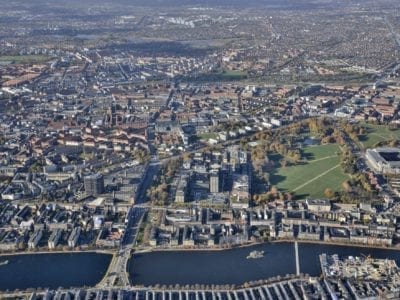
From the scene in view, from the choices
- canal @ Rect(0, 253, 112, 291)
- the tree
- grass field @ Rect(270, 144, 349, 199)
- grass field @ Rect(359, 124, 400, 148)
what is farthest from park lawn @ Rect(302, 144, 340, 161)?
canal @ Rect(0, 253, 112, 291)

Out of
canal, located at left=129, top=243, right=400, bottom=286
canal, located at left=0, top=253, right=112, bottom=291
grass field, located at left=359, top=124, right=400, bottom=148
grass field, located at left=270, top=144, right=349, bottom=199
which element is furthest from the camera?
grass field, located at left=359, top=124, right=400, bottom=148

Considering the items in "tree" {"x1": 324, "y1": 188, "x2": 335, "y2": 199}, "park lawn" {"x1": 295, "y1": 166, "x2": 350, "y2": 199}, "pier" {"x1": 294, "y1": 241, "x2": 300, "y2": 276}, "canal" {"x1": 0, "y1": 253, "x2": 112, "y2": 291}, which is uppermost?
"tree" {"x1": 324, "y1": 188, "x2": 335, "y2": 199}

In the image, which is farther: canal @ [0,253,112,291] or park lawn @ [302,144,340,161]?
park lawn @ [302,144,340,161]

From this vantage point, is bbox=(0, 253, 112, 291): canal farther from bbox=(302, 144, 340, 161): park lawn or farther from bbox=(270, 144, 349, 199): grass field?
bbox=(302, 144, 340, 161): park lawn

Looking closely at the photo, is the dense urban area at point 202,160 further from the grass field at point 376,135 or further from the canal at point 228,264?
the canal at point 228,264

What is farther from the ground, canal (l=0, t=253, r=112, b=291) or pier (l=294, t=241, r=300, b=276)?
pier (l=294, t=241, r=300, b=276)

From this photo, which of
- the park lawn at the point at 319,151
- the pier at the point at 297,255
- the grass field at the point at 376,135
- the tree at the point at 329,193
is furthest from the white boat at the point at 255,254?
the grass field at the point at 376,135

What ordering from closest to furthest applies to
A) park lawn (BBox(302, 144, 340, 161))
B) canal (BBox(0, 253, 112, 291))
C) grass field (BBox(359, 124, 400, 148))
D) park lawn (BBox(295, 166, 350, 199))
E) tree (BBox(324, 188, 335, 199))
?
canal (BBox(0, 253, 112, 291)), tree (BBox(324, 188, 335, 199)), park lawn (BBox(295, 166, 350, 199)), park lawn (BBox(302, 144, 340, 161)), grass field (BBox(359, 124, 400, 148))
